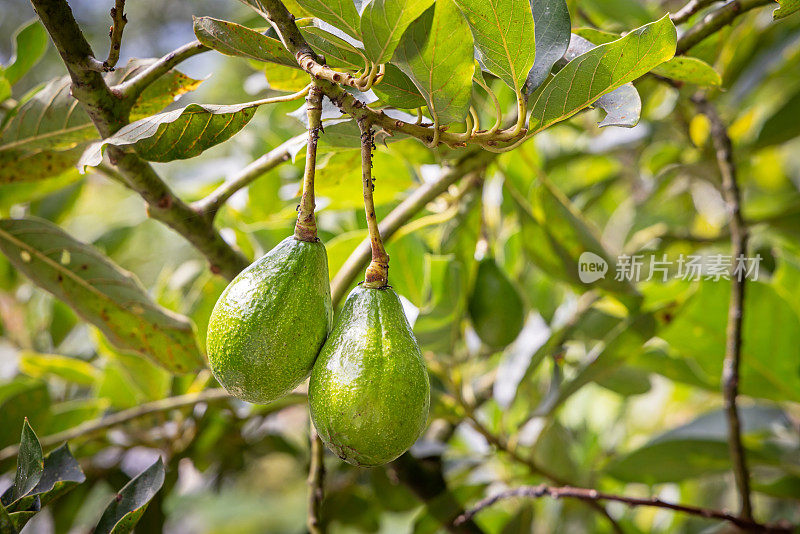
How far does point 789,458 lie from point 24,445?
1009 mm

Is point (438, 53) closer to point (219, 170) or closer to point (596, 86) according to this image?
point (596, 86)

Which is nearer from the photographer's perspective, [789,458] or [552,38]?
[552,38]

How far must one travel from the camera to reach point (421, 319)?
2.59 ft

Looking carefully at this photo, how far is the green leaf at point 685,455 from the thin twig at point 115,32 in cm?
85

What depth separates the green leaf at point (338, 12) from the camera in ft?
1.46

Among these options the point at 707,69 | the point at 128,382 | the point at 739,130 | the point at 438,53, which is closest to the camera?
the point at 438,53

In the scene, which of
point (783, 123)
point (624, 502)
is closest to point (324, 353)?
point (624, 502)

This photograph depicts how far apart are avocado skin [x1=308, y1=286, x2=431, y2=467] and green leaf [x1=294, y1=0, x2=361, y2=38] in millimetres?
196

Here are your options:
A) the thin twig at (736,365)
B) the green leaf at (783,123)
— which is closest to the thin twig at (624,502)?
the thin twig at (736,365)

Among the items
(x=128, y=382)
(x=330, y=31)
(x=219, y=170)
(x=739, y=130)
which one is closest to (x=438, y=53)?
(x=330, y=31)

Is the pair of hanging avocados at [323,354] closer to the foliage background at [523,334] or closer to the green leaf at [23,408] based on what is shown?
the foliage background at [523,334]

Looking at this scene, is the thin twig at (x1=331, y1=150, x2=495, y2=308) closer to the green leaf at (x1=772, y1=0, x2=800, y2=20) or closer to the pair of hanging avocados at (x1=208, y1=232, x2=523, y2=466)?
the pair of hanging avocados at (x1=208, y1=232, x2=523, y2=466)

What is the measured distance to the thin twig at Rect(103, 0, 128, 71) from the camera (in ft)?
1.53

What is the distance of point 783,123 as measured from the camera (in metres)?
1.08
